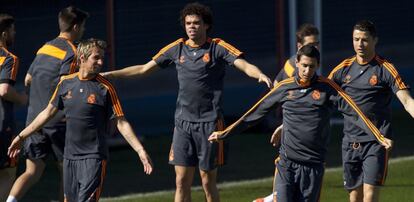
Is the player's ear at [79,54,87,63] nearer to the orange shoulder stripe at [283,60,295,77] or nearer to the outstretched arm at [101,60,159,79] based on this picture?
the outstretched arm at [101,60,159,79]

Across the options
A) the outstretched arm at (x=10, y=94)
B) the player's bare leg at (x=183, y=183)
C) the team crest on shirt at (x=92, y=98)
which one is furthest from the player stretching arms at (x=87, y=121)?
the player's bare leg at (x=183, y=183)

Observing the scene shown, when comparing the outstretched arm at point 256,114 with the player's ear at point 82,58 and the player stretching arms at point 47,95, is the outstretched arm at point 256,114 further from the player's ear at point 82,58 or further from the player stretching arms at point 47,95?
the player stretching arms at point 47,95

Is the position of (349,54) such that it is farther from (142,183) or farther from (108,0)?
(142,183)

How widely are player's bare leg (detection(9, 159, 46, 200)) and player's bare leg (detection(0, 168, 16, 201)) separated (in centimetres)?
31

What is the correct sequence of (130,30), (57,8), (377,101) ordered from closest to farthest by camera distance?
(377,101) < (57,8) < (130,30)

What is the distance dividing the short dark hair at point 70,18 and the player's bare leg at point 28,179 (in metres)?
1.38

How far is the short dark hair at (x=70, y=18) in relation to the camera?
13469 millimetres

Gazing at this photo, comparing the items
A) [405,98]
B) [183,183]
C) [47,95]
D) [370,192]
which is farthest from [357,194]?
[47,95]

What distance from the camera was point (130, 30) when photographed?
24188 mm

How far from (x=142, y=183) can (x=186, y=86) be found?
3585 millimetres

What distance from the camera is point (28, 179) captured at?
13.7 m

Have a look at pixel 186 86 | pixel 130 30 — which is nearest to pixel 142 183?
pixel 186 86

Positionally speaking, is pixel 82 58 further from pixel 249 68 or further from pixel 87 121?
pixel 249 68

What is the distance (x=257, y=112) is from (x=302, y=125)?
41 cm
